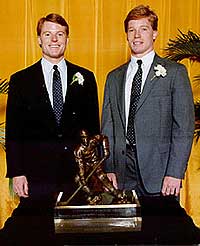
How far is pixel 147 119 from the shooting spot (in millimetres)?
2611

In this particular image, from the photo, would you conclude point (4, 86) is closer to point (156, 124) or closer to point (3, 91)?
point (3, 91)

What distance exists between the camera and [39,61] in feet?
9.36

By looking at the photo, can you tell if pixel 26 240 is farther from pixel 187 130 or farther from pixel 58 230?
pixel 187 130

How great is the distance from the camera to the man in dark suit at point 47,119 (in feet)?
9.00

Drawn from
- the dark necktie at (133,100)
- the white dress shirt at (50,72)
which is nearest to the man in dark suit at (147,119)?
the dark necktie at (133,100)

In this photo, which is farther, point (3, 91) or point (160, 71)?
point (3, 91)

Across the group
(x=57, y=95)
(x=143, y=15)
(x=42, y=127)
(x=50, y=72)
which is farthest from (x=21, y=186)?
(x=143, y=15)

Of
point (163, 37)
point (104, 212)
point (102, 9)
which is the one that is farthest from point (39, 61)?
point (104, 212)

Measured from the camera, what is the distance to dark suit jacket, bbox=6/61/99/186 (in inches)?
108

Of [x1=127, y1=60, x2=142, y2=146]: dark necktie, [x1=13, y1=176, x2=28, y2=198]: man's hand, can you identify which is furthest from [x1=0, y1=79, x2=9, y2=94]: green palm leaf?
[x1=127, y1=60, x2=142, y2=146]: dark necktie

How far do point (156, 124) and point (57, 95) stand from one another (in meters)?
0.59

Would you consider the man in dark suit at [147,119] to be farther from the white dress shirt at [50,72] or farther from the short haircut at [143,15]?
the white dress shirt at [50,72]

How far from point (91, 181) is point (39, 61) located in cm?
94

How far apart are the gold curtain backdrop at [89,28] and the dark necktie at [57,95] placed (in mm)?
191
